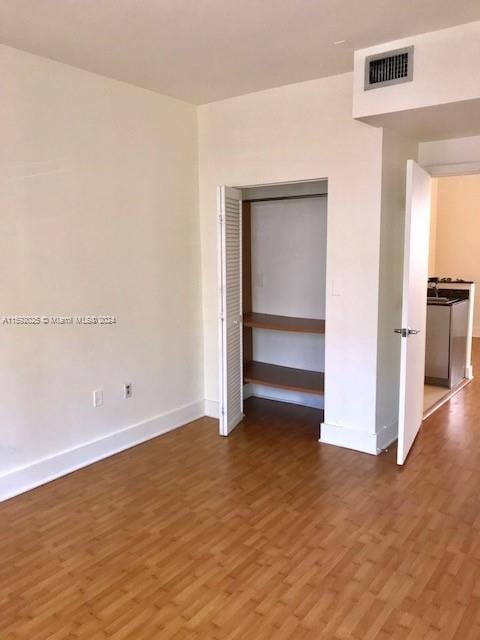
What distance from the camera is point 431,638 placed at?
197 centimetres

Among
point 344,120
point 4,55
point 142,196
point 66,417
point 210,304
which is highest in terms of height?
point 4,55

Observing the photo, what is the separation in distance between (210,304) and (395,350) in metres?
1.59

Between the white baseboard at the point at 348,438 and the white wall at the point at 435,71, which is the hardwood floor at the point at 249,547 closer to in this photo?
the white baseboard at the point at 348,438

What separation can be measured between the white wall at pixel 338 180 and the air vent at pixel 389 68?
42cm

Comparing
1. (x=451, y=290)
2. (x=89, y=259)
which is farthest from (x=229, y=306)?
(x=451, y=290)

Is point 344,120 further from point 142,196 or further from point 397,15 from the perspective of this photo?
point 142,196

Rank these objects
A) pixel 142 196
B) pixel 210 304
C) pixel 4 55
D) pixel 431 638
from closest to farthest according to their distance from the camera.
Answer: pixel 431 638, pixel 4 55, pixel 142 196, pixel 210 304

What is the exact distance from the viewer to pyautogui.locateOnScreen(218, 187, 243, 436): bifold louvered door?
3848mm

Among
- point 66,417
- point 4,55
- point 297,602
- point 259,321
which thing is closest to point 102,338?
point 66,417

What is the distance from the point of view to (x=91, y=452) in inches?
141

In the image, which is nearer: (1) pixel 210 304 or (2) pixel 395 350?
(2) pixel 395 350

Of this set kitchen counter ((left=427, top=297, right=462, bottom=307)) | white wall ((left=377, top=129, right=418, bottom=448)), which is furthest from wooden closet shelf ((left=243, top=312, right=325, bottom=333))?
kitchen counter ((left=427, top=297, right=462, bottom=307))

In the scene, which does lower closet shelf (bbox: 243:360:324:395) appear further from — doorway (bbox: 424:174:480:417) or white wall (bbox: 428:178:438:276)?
white wall (bbox: 428:178:438:276)

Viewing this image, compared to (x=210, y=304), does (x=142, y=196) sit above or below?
above
